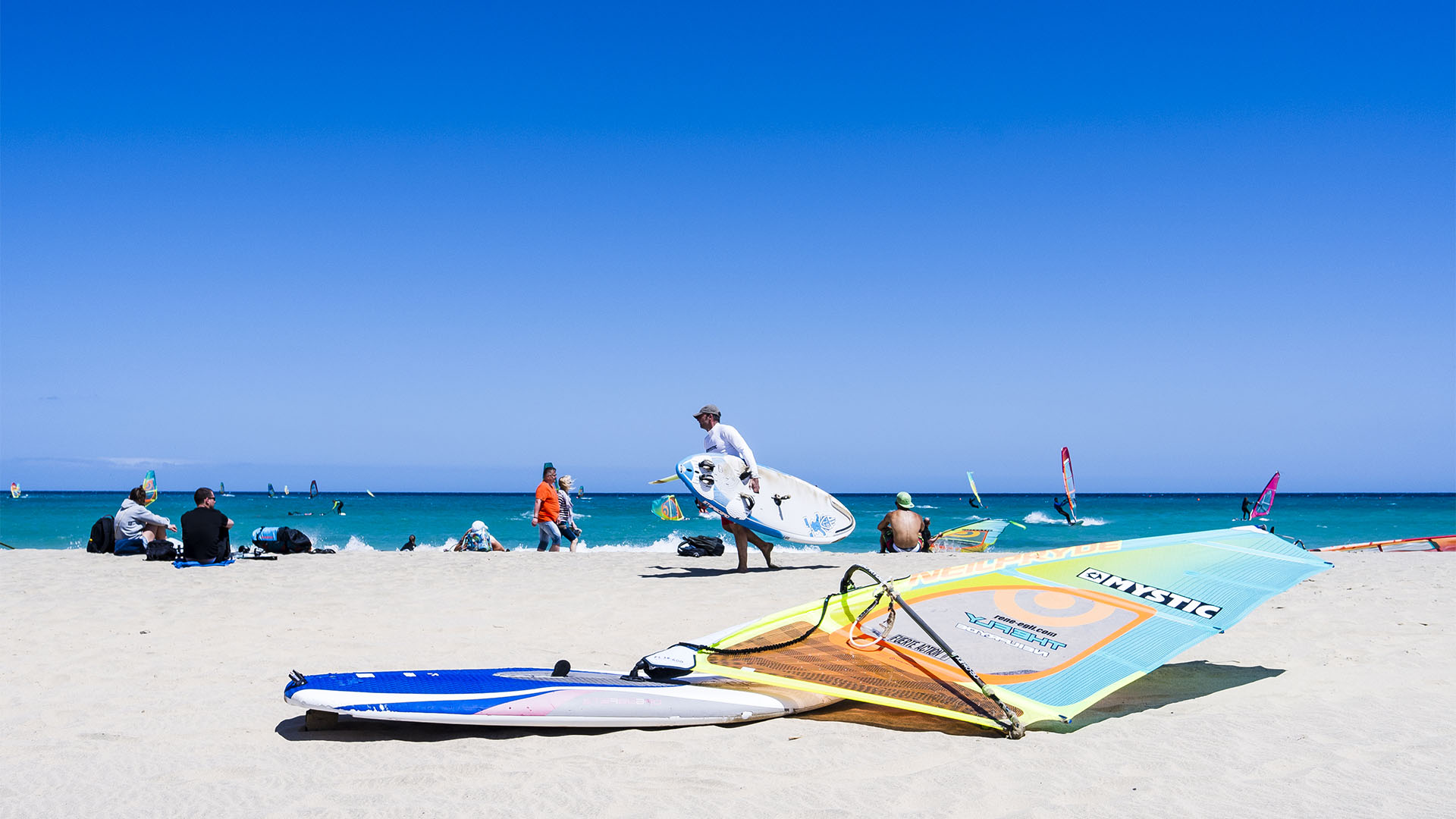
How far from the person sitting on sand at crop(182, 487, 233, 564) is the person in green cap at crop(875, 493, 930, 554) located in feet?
27.0

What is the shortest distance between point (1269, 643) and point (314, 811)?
16.7 ft

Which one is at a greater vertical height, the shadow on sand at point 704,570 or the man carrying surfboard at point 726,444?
the man carrying surfboard at point 726,444

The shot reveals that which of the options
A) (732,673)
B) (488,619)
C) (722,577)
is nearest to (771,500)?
(722,577)

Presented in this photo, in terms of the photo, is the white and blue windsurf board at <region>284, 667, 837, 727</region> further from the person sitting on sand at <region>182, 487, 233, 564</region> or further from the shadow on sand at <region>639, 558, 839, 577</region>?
the person sitting on sand at <region>182, 487, 233, 564</region>

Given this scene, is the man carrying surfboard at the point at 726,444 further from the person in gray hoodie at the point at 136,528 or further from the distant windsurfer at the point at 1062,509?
the distant windsurfer at the point at 1062,509

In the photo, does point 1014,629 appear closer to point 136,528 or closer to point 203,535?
point 203,535

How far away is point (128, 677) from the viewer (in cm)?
443

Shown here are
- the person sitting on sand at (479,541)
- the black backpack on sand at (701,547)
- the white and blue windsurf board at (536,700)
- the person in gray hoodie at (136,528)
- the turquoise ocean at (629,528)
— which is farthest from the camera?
the turquoise ocean at (629,528)

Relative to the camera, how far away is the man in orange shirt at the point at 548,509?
13133mm

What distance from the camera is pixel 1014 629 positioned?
3994mm

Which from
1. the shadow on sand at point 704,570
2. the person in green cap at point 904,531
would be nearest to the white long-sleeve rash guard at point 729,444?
the shadow on sand at point 704,570

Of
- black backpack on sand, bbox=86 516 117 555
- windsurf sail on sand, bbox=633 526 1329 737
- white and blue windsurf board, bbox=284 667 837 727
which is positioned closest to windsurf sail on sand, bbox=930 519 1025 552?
black backpack on sand, bbox=86 516 117 555

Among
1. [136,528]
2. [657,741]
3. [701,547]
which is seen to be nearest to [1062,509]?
[701,547]

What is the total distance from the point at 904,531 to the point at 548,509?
515cm
